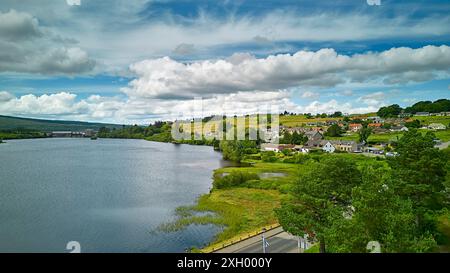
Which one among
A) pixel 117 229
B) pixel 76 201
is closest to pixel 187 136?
pixel 76 201

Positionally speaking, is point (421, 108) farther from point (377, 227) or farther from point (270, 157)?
point (270, 157)

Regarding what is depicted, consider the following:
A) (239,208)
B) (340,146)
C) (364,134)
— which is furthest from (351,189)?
(340,146)

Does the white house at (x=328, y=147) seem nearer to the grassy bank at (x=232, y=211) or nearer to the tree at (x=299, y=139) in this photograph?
the grassy bank at (x=232, y=211)

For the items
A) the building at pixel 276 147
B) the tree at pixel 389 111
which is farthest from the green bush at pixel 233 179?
A: the tree at pixel 389 111

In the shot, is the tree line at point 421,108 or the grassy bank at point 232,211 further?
the grassy bank at point 232,211

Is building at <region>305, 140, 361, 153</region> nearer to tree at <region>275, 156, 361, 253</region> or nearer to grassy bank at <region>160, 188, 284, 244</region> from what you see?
grassy bank at <region>160, 188, 284, 244</region>

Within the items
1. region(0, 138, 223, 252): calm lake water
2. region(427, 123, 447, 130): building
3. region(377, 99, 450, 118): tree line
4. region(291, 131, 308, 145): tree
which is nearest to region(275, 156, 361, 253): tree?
region(377, 99, 450, 118): tree line
